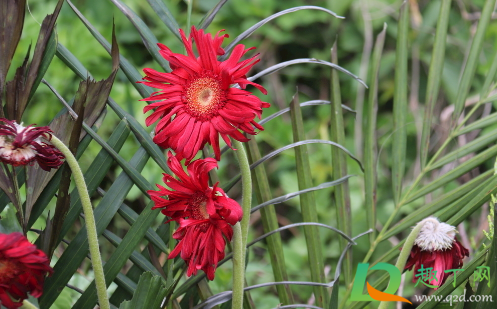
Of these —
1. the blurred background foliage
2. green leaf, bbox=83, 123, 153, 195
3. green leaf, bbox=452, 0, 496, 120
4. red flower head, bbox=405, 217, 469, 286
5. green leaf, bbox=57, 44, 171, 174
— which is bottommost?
green leaf, bbox=83, 123, 153, 195

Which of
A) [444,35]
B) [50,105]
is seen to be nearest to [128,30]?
[50,105]

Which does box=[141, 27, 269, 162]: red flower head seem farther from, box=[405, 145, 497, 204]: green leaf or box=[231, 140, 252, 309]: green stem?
box=[405, 145, 497, 204]: green leaf

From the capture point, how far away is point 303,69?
Answer: 1.39 meters

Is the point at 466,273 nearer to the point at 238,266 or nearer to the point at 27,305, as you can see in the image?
A: the point at 238,266

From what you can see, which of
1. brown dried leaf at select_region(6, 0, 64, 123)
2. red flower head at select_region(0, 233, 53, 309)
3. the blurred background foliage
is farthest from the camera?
the blurred background foliage

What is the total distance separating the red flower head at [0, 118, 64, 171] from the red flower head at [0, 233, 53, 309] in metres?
0.05

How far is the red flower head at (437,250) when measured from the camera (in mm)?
355

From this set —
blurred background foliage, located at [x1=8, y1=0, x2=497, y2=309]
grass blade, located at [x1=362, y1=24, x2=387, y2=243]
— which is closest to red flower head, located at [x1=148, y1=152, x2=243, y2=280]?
grass blade, located at [x1=362, y1=24, x2=387, y2=243]

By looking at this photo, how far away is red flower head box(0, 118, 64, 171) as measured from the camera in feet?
0.95

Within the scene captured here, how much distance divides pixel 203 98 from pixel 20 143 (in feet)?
0.37

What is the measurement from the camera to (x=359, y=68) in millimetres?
1241

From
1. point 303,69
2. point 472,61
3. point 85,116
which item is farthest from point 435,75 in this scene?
point 303,69

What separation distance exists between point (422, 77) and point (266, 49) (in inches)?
17.3

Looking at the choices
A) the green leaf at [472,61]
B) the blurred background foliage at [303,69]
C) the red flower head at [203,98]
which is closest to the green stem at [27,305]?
the red flower head at [203,98]
